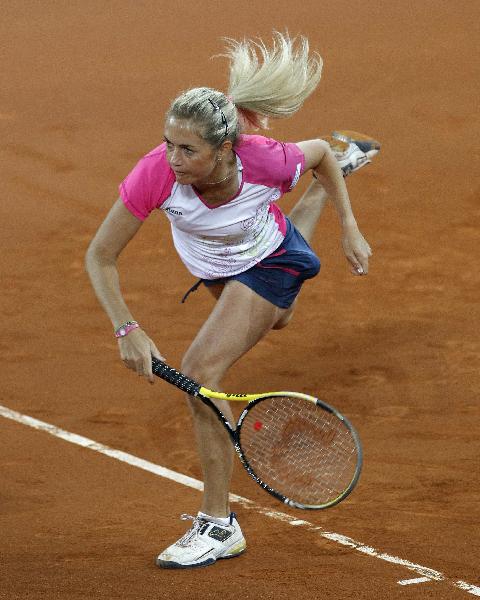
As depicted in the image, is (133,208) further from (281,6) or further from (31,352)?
(281,6)

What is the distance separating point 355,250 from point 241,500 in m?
1.61

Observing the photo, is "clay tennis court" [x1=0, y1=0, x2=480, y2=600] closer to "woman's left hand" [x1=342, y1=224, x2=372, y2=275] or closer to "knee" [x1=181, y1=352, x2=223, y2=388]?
"knee" [x1=181, y1=352, x2=223, y2=388]

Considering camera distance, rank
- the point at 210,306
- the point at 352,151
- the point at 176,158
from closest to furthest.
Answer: the point at 176,158, the point at 352,151, the point at 210,306

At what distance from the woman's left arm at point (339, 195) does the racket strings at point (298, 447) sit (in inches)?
29.8

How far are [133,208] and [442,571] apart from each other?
81.0 inches

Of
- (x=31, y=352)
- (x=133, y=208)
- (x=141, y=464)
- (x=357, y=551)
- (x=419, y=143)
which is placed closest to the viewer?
(x=133, y=208)

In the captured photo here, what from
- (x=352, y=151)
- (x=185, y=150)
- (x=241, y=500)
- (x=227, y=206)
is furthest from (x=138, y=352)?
(x=352, y=151)

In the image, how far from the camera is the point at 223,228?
5.40 meters

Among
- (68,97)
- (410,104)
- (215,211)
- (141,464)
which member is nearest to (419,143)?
(410,104)

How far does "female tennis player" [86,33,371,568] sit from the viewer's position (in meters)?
5.10

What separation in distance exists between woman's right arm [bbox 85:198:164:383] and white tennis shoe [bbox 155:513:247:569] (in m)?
0.82

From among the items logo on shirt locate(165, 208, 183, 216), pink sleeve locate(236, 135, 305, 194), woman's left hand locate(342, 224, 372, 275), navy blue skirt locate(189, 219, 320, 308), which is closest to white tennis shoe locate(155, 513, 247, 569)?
navy blue skirt locate(189, 219, 320, 308)

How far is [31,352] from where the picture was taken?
8570mm

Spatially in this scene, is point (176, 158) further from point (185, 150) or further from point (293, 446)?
point (293, 446)
